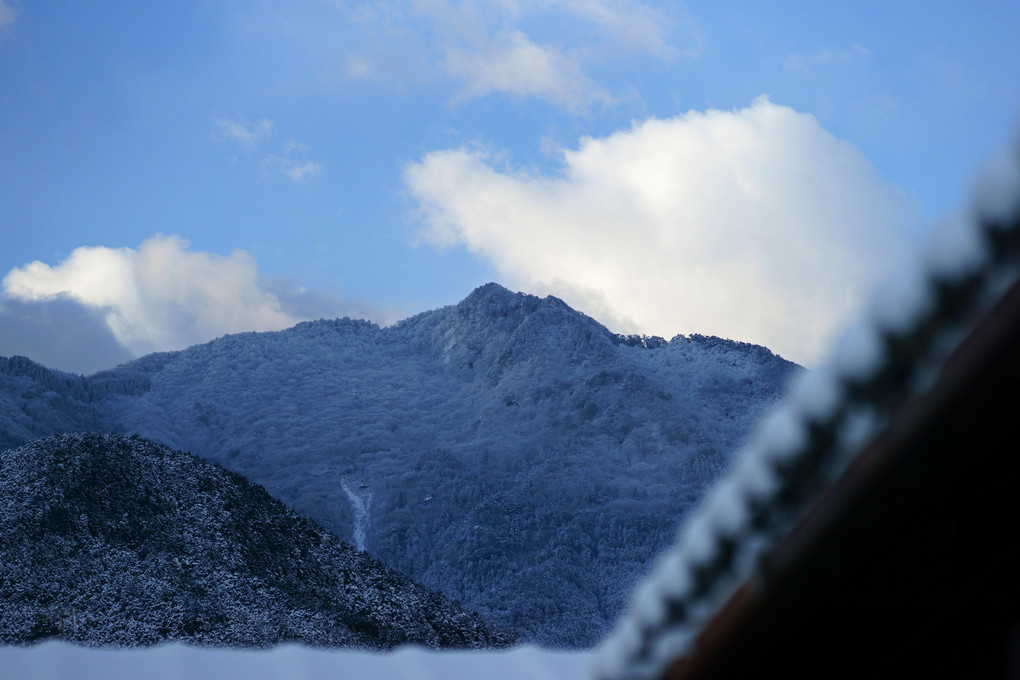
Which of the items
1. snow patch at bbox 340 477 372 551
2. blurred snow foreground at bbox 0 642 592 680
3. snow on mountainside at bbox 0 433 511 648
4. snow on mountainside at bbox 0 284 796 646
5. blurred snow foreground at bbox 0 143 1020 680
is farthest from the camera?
snow patch at bbox 340 477 372 551

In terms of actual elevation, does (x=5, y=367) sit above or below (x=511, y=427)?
above

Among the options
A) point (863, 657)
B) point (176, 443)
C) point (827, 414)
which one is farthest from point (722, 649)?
point (176, 443)

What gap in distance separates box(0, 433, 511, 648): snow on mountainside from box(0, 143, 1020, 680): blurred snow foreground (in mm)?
5898

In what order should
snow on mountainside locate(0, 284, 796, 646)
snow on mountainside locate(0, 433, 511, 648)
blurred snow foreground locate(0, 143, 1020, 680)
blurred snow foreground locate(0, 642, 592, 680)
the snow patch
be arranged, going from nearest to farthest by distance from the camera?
blurred snow foreground locate(0, 143, 1020, 680), blurred snow foreground locate(0, 642, 592, 680), snow on mountainside locate(0, 433, 511, 648), snow on mountainside locate(0, 284, 796, 646), the snow patch

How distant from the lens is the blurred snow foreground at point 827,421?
0.43 metres

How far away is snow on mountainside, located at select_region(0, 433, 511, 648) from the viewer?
5.91m

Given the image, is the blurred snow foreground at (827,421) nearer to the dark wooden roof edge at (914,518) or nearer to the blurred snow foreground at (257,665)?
the dark wooden roof edge at (914,518)

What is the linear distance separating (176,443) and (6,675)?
9.90 m

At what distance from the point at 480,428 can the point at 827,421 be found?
12024 mm

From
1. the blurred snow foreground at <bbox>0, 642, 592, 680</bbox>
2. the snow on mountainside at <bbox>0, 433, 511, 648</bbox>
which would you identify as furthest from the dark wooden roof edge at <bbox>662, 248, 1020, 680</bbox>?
the snow on mountainside at <bbox>0, 433, 511, 648</bbox>

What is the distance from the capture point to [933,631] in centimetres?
52

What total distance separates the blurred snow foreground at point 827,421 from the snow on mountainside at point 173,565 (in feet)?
19.3

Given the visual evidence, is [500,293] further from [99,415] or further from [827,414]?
[827,414]

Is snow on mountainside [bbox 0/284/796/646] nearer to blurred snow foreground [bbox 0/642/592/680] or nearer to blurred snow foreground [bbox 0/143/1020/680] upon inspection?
blurred snow foreground [bbox 0/642/592/680]
